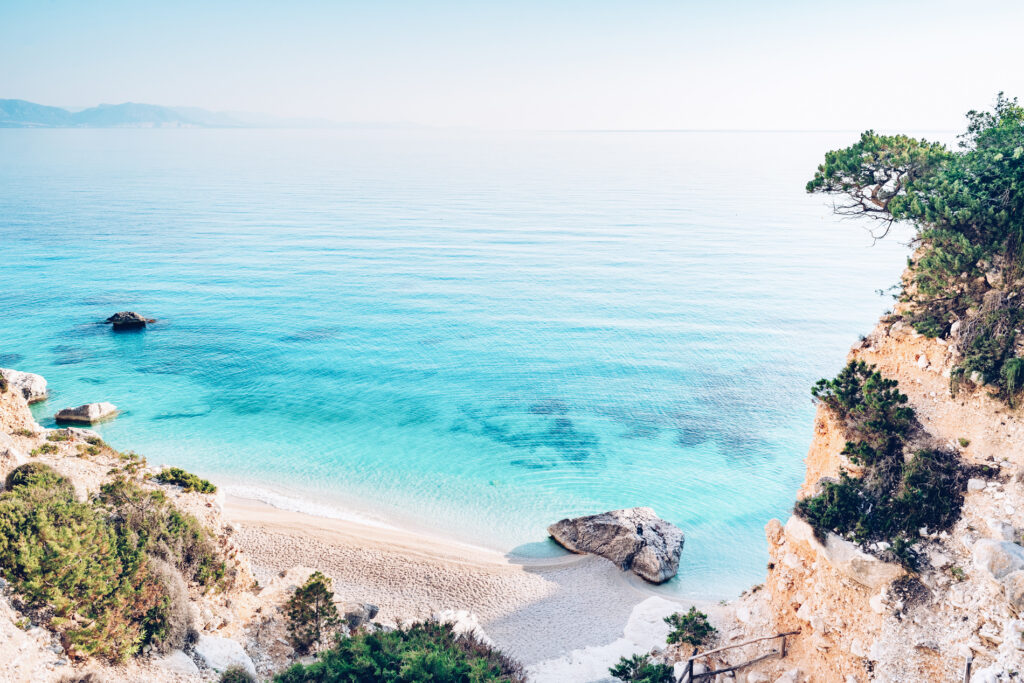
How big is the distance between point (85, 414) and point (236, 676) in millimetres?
30378

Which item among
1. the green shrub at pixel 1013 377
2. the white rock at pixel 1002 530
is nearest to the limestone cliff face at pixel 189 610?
the white rock at pixel 1002 530

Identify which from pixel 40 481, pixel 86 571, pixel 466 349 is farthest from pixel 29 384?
pixel 86 571

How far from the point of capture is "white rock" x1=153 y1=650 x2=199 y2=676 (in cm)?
1524

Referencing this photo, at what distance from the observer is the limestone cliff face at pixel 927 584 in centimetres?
1391

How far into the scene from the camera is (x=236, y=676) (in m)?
15.4

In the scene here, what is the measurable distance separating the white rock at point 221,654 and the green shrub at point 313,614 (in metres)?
1.88

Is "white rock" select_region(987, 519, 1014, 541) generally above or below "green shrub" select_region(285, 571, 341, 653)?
above

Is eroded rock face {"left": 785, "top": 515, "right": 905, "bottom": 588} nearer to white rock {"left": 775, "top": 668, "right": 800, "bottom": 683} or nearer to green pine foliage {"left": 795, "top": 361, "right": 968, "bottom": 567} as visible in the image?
green pine foliage {"left": 795, "top": 361, "right": 968, "bottom": 567}

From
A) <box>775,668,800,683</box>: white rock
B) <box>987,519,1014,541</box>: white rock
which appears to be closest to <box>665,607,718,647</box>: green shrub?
<box>775,668,800,683</box>: white rock

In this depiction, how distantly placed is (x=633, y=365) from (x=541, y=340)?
28.6 ft

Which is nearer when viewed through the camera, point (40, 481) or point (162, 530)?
point (40, 481)

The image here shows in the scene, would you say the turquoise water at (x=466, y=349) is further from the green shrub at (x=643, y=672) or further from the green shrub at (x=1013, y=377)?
the green shrub at (x=1013, y=377)

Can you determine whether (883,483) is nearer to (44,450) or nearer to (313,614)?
(313,614)

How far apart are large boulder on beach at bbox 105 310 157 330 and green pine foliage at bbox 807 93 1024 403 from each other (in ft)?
186
